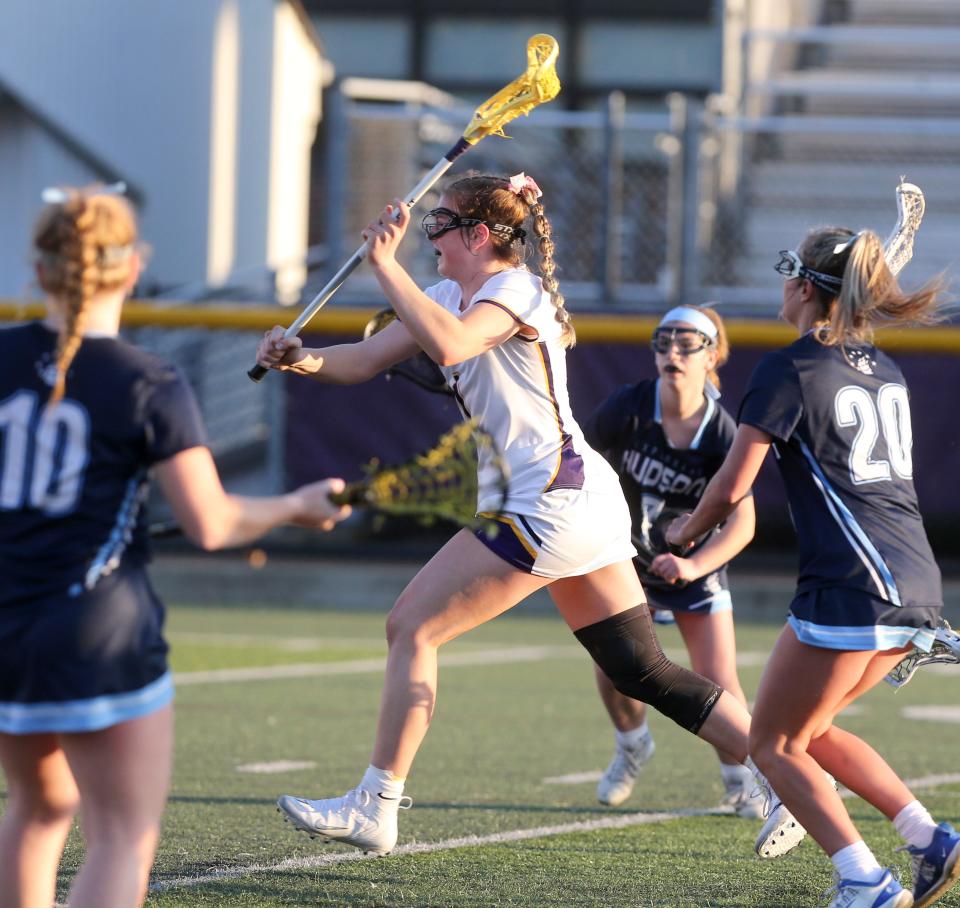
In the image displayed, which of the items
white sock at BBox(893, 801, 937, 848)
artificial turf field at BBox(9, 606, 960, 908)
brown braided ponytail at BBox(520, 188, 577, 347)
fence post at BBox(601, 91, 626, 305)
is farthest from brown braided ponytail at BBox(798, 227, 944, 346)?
fence post at BBox(601, 91, 626, 305)

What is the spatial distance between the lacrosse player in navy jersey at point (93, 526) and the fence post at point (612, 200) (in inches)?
436

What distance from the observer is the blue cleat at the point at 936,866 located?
→ 4578 mm

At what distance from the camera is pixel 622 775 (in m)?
6.84

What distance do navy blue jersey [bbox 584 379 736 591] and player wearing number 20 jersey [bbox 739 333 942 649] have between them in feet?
6.40

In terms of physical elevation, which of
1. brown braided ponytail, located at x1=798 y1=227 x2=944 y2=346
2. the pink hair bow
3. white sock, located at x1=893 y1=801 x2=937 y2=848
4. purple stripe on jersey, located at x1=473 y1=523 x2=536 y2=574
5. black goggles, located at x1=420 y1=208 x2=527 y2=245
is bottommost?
white sock, located at x1=893 y1=801 x2=937 y2=848

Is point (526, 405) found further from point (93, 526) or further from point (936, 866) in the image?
point (93, 526)

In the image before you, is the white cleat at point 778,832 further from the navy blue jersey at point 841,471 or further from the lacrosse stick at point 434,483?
the lacrosse stick at point 434,483

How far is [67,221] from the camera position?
142 inches

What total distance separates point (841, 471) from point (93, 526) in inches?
80.4

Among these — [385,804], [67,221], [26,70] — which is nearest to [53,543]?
[67,221]

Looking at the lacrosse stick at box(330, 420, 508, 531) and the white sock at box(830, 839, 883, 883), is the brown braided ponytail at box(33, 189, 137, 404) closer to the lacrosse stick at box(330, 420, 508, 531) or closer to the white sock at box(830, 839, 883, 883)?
the lacrosse stick at box(330, 420, 508, 531)

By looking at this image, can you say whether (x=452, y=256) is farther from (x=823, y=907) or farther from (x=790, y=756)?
(x=823, y=907)

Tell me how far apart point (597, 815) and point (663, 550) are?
102 centimetres

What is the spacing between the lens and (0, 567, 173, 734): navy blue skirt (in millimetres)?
3504
